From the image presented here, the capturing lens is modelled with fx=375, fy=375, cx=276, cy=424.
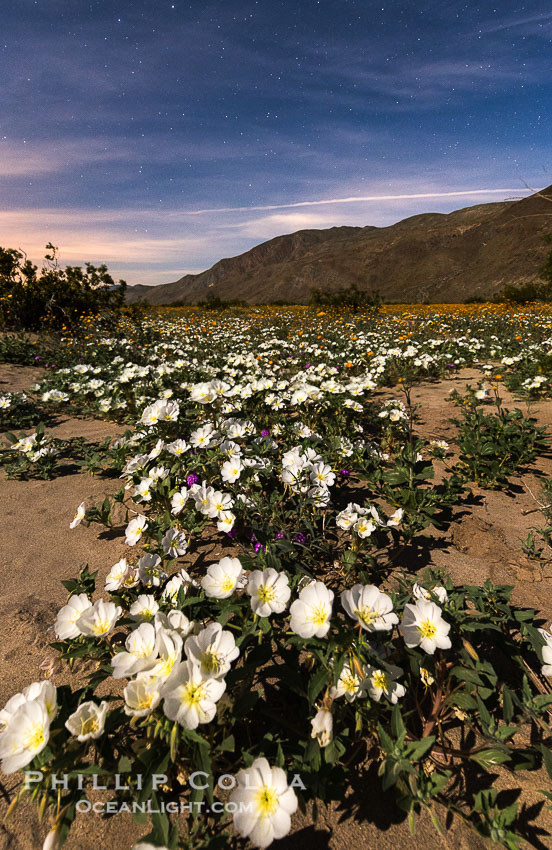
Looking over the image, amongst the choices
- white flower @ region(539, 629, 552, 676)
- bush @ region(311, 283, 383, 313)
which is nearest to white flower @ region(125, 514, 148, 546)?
white flower @ region(539, 629, 552, 676)

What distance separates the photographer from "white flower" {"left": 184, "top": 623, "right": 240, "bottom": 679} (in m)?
1.16

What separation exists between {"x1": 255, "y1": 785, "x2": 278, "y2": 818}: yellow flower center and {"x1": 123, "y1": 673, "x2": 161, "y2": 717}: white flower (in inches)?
14.9

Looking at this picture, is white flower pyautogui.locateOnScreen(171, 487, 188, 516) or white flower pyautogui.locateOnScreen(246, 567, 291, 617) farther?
white flower pyautogui.locateOnScreen(171, 487, 188, 516)

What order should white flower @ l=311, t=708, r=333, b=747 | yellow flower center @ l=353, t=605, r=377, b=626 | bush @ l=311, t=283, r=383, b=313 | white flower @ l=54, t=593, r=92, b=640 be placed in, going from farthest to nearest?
bush @ l=311, t=283, r=383, b=313 → white flower @ l=54, t=593, r=92, b=640 → yellow flower center @ l=353, t=605, r=377, b=626 → white flower @ l=311, t=708, r=333, b=747

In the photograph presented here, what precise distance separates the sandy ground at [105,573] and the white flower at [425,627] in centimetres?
55

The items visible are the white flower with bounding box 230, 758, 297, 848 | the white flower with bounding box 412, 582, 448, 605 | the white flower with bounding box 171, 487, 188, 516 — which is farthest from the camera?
the white flower with bounding box 171, 487, 188, 516

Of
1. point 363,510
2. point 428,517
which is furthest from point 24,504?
point 428,517

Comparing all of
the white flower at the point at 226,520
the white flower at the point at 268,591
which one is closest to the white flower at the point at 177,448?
the white flower at the point at 226,520

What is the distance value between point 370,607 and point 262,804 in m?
0.63

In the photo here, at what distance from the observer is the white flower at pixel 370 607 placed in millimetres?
1287

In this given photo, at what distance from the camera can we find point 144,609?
1484 millimetres

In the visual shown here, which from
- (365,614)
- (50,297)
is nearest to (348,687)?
(365,614)

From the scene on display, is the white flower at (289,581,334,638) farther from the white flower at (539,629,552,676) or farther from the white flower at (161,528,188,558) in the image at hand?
the white flower at (161,528,188,558)

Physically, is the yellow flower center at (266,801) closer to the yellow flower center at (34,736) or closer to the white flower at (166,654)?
the white flower at (166,654)
